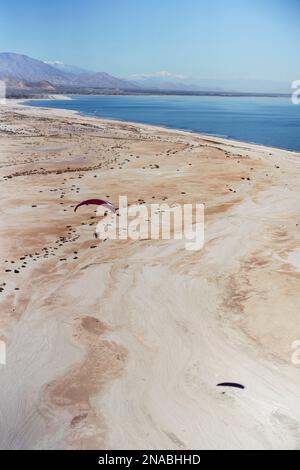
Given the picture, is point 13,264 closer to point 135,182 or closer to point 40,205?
point 40,205

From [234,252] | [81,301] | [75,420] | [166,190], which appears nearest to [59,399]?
[75,420]

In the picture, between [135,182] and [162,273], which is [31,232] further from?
[135,182]
